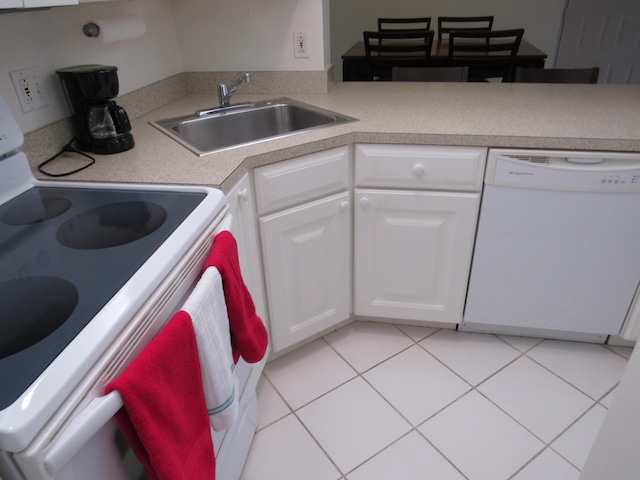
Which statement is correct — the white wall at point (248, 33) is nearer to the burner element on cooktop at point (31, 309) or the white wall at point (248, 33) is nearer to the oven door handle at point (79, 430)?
the burner element on cooktop at point (31, 309)

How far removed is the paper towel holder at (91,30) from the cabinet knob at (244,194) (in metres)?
0.67

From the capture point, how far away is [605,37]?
4.12 m

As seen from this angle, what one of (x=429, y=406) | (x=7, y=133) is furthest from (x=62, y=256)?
(x=429, y=406)

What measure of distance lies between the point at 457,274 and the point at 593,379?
62 centimetres

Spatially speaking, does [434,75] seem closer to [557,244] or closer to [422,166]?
[422,166]

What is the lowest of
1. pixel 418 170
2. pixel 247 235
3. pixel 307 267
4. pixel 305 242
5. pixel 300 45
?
pixel 307 267

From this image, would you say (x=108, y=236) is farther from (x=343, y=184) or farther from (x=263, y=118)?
(x=263, y=118)

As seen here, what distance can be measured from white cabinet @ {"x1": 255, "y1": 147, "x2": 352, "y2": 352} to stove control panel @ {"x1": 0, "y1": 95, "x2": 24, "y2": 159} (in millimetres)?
607

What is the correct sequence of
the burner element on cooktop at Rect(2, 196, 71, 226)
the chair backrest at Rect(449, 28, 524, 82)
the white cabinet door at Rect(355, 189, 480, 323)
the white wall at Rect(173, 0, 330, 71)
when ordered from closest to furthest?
the burner element on cooktop at Rect(2, 196, 71, 226) < the white cabinet door at Rect(355, 189, 480, 323) < the white wall at Rect(173, 0, 330, 71) < the chair backrest at Rect(449, 28, 524, 82)

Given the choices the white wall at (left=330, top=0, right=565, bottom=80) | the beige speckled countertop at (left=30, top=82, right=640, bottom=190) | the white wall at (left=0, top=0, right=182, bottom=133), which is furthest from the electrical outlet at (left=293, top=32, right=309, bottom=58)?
the white wall at (left=330, top=0, right=565, bottom=80)

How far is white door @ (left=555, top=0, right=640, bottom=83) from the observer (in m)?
3.98

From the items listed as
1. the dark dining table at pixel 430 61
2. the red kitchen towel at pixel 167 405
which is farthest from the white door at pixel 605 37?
the red kitchen towel at pixel 167 405

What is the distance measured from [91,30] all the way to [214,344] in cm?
112

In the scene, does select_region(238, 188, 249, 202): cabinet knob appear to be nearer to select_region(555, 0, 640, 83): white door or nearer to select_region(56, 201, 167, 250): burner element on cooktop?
select_region(56, 201, 167, 250): burner element on cooktop
